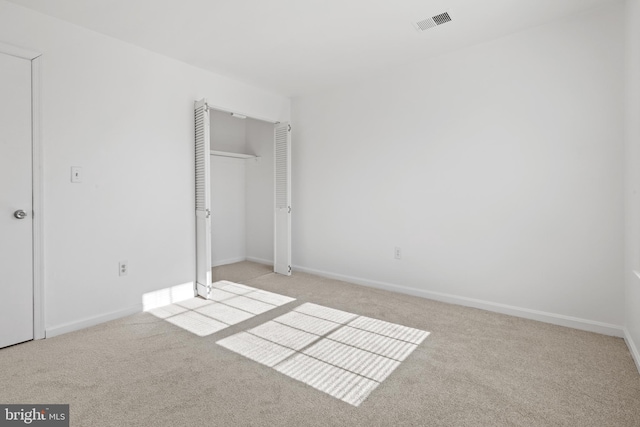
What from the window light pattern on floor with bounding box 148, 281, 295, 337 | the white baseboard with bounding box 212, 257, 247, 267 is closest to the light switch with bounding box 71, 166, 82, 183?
the window light pattern on floor with bounding box 148, 281, 295, 337

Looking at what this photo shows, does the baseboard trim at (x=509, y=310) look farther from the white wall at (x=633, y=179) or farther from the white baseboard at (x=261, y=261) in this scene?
the white baseboard at (x=261, y=261)

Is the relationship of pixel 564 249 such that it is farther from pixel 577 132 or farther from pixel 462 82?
pixel 462 82

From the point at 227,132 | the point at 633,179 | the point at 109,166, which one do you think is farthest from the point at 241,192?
the point at 633,179

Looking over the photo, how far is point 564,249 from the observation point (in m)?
2.65

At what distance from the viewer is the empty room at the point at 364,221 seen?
1807 mm

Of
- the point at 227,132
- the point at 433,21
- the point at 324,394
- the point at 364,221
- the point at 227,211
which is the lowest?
the point at 324,394

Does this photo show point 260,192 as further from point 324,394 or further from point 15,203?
point 324,394

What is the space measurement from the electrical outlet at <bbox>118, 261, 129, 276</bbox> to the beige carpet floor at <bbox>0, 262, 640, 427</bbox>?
0.44m

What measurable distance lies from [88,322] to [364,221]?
286cm

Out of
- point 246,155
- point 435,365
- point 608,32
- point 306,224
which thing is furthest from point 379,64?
point 435,365

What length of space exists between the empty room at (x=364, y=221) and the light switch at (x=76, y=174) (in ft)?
0.09

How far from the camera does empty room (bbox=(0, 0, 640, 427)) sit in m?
1.81

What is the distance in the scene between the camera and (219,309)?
3070mm

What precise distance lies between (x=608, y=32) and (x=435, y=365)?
276cm
